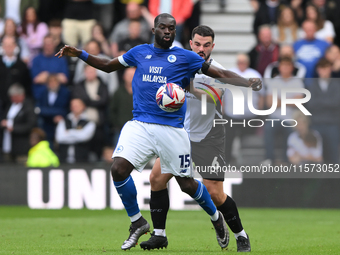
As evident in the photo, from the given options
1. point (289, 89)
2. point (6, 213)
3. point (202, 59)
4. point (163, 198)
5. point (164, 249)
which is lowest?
point (6, 213)

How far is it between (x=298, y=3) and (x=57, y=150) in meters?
6.56

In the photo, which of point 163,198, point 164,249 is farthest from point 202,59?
point 164,249

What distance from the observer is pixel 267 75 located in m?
12.4

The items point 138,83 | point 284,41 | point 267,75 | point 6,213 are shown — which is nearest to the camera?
point 138,83

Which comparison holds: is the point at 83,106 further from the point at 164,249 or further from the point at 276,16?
the point at 164,249

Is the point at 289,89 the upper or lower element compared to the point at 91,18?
lower

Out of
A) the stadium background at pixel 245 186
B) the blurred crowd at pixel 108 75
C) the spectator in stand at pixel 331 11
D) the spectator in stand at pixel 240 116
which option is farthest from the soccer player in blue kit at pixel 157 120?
the spectator in stand at pixel 331 11

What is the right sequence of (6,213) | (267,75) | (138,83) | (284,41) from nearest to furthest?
(138,83) < (6,213) < (267,75) < (284,41)

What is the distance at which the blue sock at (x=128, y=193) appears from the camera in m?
A: 6.37

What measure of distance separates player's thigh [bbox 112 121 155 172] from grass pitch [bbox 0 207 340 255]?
938mm

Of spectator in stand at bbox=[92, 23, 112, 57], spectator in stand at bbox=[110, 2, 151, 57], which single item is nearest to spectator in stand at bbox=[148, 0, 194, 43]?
spectator in stand at bbox=[110, 2, 151, 57]

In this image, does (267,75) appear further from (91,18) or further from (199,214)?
(91,18)

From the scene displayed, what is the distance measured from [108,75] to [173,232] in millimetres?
5681

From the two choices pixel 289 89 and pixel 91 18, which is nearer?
pixel 289 89
